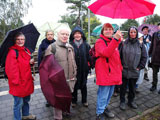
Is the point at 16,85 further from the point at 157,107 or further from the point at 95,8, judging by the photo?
the point at 157,107

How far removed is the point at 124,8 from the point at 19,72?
7.39 feet

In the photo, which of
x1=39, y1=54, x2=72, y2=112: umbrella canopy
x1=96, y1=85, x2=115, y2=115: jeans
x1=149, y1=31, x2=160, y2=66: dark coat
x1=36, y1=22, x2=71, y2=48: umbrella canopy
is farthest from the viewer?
x1=36, y1=22, x2=71, y2=48: umbrella canopy

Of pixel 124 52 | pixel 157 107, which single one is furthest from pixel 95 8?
pixel 157 107

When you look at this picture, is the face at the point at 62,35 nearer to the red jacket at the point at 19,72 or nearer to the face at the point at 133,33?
the red jacket at the point at 19,72

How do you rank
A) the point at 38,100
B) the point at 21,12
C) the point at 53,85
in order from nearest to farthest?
the point at 53,85
the point at 38,100
the point at 21,12

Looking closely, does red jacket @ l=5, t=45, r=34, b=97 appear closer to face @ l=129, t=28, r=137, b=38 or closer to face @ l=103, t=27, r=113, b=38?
face @ l=103, t=27, r=113, b=38

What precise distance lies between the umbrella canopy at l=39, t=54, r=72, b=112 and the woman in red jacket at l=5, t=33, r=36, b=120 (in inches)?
16.9

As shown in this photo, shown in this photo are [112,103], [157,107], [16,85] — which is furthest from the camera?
[112,103]

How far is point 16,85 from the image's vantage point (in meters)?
2.31

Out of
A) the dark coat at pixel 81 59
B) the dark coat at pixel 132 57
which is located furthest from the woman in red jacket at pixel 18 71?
the dark coat at pixel 132 57

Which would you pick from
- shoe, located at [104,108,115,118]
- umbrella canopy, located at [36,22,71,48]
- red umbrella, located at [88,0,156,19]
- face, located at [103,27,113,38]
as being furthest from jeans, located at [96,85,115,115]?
umbrella canopy, located at [36,22,71,48]

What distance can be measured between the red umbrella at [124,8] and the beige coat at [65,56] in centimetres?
96

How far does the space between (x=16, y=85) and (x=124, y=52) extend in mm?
2438

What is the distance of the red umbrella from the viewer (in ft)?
6.98
